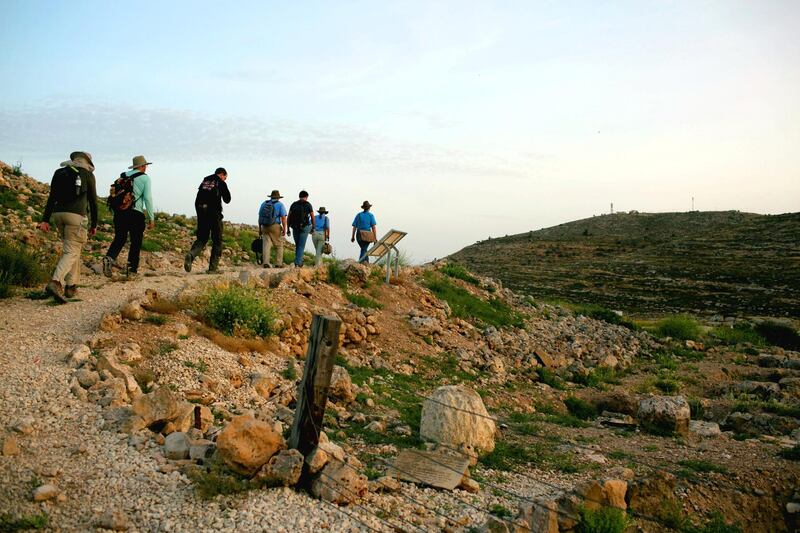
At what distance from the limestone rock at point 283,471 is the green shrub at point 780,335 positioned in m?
23.1

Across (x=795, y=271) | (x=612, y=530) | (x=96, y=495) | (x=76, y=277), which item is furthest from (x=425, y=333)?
(x=795, y=271)

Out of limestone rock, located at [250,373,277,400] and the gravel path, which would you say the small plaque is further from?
limestone rock, located at [250,373,277,400]

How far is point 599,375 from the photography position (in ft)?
53.3

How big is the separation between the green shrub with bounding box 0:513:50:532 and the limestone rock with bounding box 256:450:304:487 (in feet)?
5.74

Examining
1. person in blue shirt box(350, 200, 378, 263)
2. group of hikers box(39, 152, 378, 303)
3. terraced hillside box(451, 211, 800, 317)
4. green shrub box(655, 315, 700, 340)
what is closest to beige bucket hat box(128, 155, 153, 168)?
group of hikers box(39, 152, 378, 303)

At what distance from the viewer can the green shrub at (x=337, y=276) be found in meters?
15.7

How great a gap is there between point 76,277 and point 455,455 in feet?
24.2

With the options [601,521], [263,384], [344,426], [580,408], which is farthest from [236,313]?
[580,408]

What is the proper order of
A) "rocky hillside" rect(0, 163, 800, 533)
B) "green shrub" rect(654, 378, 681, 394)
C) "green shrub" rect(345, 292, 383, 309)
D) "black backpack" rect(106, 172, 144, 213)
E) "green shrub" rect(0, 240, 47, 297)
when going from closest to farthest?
"rocky hillside" rect(0, 163, 800, 533) < "green shrub" rect(0, 240, 47, 297) < "black backpack" rect(106, 172, 144, 213) < "green shrub" rect(345, 292, 383, 309) < "green shrub" rect(654, 378, 681, 394)

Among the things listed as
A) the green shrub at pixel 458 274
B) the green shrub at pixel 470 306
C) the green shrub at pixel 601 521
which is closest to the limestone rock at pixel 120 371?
the green shrub at pixel 601 521

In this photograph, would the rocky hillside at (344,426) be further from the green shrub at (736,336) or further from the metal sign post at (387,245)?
the green shrub at (736,336)

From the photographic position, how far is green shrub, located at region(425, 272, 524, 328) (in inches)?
734

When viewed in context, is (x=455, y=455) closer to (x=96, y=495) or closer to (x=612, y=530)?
(x=612, y=530)

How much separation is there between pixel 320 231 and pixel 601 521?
493 inches
